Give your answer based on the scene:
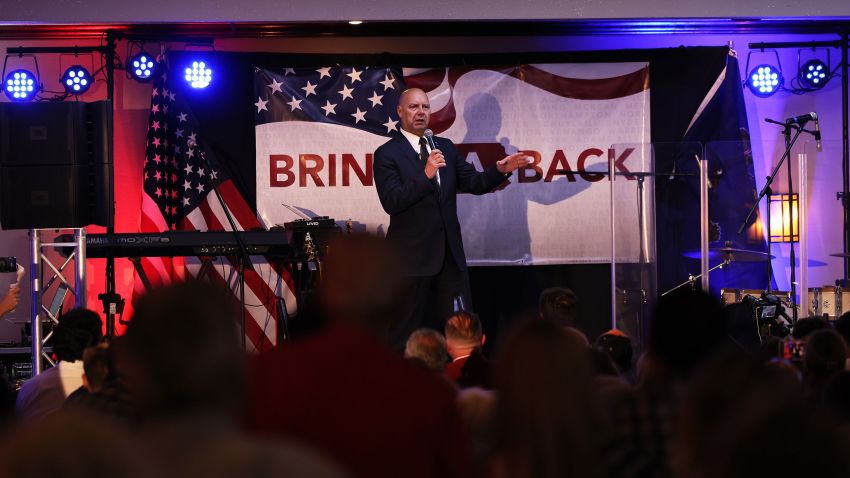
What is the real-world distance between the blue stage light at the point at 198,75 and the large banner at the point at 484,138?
0.42 metres

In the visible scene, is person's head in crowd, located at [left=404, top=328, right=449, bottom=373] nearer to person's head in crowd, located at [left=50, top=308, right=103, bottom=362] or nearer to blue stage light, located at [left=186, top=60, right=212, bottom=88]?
person's head in crowd, located at [left=50, top=308, right=103, bottom=362]

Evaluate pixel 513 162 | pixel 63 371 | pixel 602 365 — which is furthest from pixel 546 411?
pixel 513 162

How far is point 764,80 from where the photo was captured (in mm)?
9195

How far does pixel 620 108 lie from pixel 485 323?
218 cm

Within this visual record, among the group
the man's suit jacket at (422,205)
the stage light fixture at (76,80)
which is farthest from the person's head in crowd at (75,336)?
the stage light fixture at (76,80)

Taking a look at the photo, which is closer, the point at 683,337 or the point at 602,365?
the point at 683,337

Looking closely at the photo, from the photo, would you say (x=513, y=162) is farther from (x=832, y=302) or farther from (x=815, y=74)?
(x=815, y=74)

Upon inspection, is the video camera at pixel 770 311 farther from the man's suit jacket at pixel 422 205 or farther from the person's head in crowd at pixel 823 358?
the person's head in crowd at pixel 823 358

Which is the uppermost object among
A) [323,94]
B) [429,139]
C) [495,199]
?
[323,94]

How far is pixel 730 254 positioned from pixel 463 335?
3.32 meters

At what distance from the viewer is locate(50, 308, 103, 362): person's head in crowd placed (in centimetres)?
448

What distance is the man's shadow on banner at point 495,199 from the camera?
8891 mm

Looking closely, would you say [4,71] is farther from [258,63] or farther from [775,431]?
[775,431]

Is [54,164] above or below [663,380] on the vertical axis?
above
